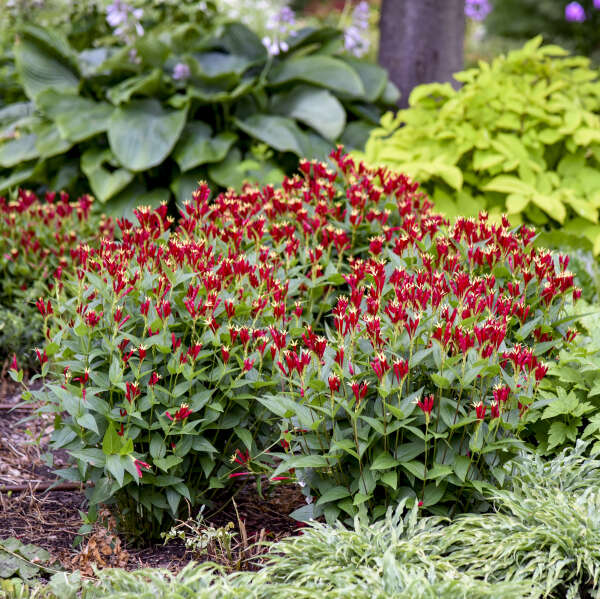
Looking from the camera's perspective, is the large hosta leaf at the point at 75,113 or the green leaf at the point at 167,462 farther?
the large hosta leaf at the point at 75,113

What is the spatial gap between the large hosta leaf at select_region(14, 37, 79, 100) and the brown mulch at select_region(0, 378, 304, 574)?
3.76 m

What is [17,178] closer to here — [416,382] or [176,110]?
[176,110]

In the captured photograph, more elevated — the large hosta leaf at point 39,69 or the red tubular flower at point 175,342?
the large hosta leaf at point 39,69

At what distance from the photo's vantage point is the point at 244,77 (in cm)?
643

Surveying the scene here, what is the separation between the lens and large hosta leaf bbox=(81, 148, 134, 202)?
563 centimetres

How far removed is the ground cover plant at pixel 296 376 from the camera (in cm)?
230

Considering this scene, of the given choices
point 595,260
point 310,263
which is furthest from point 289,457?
point 595,260

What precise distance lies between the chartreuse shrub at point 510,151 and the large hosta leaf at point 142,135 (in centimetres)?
150

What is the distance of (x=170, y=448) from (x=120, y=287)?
570 mm

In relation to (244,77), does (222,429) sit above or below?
below

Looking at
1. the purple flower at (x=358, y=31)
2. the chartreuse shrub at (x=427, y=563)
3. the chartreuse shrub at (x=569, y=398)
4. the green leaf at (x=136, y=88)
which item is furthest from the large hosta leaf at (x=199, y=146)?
the chartreuse shrub at (x=427, y=563)

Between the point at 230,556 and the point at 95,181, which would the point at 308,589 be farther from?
the point at 95,181

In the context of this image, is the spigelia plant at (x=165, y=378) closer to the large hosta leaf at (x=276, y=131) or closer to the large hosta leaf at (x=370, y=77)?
the large hosta leaf at (x=276, y=131)

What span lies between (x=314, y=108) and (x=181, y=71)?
3.53ft
